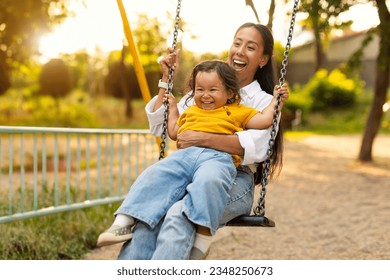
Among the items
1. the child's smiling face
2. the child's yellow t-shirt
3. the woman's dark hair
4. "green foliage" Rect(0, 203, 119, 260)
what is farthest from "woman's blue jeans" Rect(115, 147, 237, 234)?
"green foliage" Rect(0, 203, 119, 260)

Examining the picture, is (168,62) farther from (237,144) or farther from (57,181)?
(57,181)

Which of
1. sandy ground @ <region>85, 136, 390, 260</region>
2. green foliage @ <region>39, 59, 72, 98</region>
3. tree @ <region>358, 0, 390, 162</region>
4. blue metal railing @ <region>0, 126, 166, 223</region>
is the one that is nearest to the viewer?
blue metal railing @ <region>0, 126, 166, 223</region>

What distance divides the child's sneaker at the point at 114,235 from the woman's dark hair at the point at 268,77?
0.88 meters

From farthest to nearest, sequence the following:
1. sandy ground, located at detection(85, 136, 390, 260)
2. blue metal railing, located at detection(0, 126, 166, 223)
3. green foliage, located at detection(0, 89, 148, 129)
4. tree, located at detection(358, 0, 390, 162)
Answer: green foliage, located at detection(0, 89, 148, 129), tree, located at detection(358, 0, 390, 162), sandy ground, located at detection(85, 136, 390, 260), blue metal railing, located at detection(0, 126, 166, 223)

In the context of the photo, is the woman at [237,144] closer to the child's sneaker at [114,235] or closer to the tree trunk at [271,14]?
the child's sneaker at [114,235]

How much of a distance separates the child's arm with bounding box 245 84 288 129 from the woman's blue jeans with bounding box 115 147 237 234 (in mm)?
280

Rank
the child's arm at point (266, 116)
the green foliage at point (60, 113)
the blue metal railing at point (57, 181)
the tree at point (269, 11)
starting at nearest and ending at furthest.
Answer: the child's arm at point (266, 116) < the blue metal railing at point (57, 181) < the tree at point (269, 11) < the green foliage at point (60, 113)

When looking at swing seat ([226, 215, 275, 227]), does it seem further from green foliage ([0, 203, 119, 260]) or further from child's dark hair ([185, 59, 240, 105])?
green foliage ([0, 203, 119, 260])

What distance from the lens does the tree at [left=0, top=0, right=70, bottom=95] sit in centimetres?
895

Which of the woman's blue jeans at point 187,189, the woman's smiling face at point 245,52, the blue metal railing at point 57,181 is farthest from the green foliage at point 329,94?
the woman's blue jeans at point 187,189

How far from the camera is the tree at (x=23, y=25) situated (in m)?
8.95

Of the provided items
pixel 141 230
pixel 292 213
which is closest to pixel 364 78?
pixel 292 213

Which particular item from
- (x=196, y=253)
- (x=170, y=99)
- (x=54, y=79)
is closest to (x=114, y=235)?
(x=196, y=253)
